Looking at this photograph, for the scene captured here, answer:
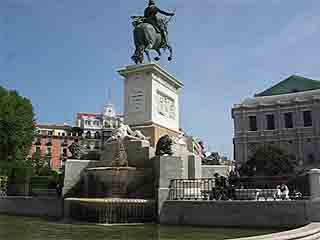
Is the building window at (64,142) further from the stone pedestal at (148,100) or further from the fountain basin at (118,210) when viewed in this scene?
the fountain basin at (118,210)

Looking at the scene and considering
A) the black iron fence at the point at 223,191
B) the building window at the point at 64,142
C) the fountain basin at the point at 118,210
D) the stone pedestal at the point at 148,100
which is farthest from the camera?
the building window at the point at 64,142

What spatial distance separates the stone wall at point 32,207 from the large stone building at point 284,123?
69.1 m

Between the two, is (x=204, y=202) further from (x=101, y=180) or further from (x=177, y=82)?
(x=177, y=82)

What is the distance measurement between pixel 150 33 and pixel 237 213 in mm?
12897

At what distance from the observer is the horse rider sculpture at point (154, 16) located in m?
→ 22.8

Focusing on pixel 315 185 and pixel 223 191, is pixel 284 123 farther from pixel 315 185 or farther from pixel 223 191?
pixel 315 185

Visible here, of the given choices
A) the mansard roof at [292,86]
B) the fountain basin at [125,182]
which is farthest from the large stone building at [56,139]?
the fountain basin at [125,182]

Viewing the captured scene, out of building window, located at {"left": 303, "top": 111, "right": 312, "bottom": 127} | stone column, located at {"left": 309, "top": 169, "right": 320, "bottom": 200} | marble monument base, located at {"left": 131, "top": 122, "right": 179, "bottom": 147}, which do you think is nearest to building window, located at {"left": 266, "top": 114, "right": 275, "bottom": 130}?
building window, located at {"left": 303, "top": 111, "right": 312, "bottom": 127}

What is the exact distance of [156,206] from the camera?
14578 millimetres

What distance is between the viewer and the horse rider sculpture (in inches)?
896

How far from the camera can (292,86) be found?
3871 inches

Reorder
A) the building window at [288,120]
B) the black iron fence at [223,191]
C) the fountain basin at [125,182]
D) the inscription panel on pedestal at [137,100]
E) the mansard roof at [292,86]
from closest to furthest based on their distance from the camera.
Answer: the black iron fence at [223,191], the fountain basin at [125,182], the inscription panel on pedestal at [137,100], the building window at [288,120], the mansard roof at [292,86]

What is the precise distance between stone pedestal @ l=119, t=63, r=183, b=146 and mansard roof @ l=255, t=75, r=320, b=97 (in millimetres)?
81412

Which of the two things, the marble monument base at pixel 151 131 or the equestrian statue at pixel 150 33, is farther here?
the equestrian statue at pixel 150 33
